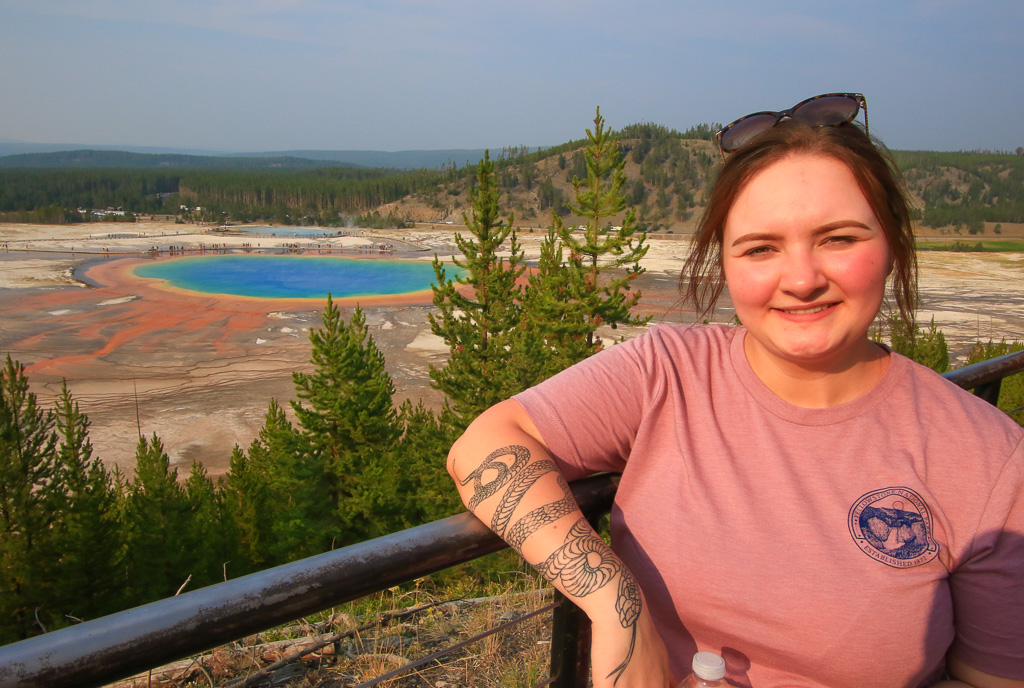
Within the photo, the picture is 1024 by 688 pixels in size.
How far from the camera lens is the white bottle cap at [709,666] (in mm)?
1193

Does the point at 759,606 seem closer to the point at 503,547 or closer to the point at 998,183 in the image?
the point at 503,547

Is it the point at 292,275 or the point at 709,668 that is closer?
the point at 709,668

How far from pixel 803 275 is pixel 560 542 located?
0.69m

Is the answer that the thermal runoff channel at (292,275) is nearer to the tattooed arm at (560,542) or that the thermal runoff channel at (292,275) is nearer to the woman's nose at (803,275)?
the tattooed arm at (560,542)

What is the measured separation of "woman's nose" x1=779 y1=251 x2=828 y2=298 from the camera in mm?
1340

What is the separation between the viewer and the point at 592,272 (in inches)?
875

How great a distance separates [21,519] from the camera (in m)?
15.6

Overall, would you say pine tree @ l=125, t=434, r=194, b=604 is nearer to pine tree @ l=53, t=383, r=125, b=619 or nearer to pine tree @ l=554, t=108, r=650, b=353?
pine tree @ l=53, t=383, r=125, b=619

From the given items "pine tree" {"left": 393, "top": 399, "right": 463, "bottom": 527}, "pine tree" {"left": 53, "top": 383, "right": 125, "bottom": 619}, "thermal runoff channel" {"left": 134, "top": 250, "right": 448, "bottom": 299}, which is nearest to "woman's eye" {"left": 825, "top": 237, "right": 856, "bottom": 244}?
"pine tree" {"left": 393, "top": 399, "right": 463, "bottom": 527}

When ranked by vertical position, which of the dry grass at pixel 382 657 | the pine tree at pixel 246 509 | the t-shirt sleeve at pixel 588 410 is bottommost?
the pine tree at pixel 246 509

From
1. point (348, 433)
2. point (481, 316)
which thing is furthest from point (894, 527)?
point (481, 316)

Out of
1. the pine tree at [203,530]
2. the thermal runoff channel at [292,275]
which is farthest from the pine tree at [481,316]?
the thermal runoff channel at [292,275]

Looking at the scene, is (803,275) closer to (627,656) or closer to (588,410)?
(588,410)

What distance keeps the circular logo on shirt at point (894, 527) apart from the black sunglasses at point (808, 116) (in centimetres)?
75
